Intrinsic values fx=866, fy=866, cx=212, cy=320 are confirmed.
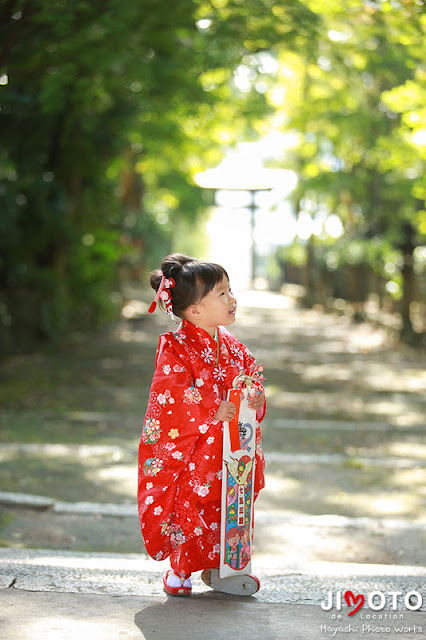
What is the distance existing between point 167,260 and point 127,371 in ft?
29.6

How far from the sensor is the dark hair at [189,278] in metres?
3.39

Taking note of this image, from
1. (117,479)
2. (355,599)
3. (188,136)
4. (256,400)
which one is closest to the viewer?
(355,599)

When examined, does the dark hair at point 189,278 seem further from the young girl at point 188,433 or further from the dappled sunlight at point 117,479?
the dappled sunlight at point 117,479

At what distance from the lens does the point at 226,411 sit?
128 inches

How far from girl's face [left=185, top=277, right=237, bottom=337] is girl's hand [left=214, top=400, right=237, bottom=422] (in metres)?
0.33

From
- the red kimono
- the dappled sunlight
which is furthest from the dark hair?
the dappled sunlight

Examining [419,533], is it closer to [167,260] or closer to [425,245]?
[167,260]

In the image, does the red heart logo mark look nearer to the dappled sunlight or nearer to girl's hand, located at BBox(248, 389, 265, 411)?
girl's hand, located at BBox(248, 389, 265, 411)

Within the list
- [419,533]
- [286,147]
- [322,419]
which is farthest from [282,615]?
[286,147]

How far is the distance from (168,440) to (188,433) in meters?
0.09

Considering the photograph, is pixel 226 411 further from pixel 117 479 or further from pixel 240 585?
pixel 117 479

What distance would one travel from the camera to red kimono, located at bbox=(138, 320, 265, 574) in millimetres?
3328

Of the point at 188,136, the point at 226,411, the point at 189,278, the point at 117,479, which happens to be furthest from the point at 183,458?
the point at 188,136

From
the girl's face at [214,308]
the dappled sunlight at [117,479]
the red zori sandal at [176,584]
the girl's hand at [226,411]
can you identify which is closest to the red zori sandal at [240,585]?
the red zori sandal at [176,584]
